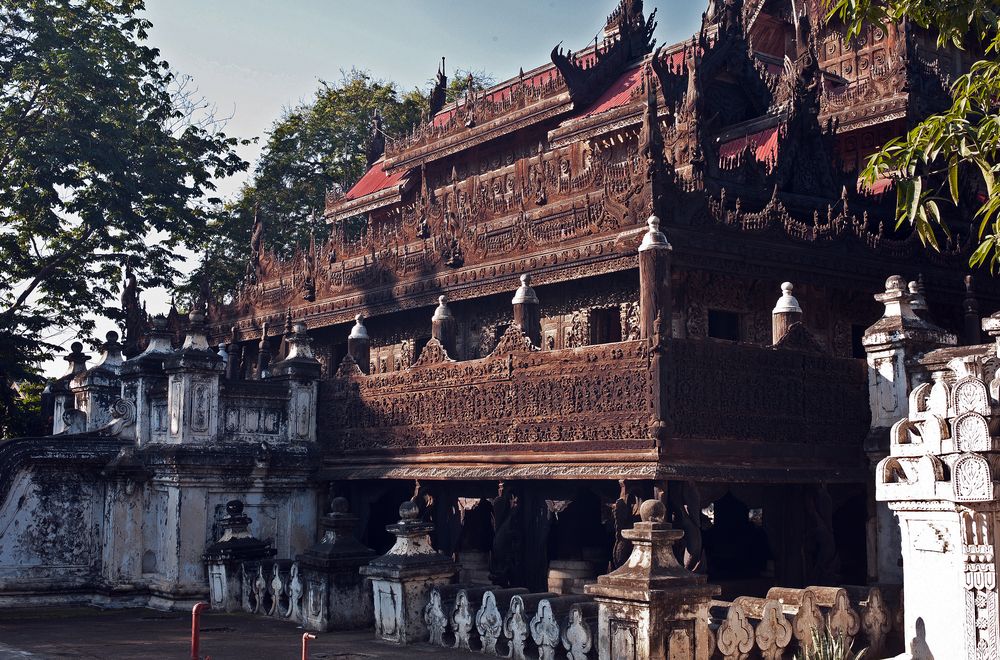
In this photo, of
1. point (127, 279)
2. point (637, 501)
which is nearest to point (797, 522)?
point (637, 501)

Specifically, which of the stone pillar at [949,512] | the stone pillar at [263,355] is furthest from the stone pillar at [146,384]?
the stone pillar at [949,512]

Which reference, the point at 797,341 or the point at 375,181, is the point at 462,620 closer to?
the point at 797,341

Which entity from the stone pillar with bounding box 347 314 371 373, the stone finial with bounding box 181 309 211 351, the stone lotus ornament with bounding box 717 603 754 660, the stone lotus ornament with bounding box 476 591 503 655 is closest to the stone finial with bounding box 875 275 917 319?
the stone lotus ornament with bounding box 717 603 754 660

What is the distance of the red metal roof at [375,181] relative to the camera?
29.5 metres

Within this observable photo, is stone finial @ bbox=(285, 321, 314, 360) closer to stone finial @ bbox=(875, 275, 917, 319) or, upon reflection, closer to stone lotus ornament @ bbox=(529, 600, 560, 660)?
stone lotus ornament @ bbox=(529, 600, 560, 660)

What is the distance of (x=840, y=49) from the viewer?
28.4 meters

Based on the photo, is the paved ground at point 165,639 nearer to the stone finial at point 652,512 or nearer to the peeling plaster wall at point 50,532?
the peeling plaster wall at point 50,532

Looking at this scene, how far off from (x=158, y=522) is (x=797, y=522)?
9.41m

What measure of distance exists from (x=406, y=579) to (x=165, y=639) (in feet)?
10.4

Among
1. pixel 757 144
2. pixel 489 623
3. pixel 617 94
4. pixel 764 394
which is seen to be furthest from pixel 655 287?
pixel 617 94

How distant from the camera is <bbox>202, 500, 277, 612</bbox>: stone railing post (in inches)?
663

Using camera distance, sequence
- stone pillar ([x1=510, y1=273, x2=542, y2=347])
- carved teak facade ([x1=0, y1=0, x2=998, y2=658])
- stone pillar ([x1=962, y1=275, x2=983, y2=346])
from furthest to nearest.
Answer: stone pillar ([x1=962, y1=275, x2=983, y2=346]) → stone pillar ([x1=510, y1=273, x2=542, y2=347]) → carved teak facade ([x1=0, y1=0, x2=998, y2=658])

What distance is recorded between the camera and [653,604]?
1023 cm

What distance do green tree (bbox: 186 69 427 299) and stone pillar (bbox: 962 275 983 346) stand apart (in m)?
22.1
